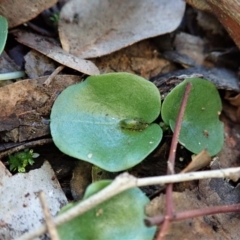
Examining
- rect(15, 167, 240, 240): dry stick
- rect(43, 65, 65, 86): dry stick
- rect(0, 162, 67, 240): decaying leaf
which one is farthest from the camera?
rect(43, 65, 65, 86): dry stick

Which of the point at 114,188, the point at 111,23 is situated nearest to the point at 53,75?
the point at 111,23

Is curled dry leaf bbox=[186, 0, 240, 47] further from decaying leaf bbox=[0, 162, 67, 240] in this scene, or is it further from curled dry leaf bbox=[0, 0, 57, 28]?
decaying leaf bbox=[0, 162, 67, 240]

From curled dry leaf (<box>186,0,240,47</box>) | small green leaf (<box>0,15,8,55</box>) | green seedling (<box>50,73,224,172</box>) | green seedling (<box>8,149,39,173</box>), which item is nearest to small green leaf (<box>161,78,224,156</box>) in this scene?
green seedling (<box>50,73,224,172</box>)

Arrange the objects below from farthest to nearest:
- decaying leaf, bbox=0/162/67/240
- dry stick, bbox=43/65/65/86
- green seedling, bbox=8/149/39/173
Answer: dry stick, bbox=43/65/65/86
green seedling, bbox=8/149/39/173
decaying leaf, bbox=0/162/67/240

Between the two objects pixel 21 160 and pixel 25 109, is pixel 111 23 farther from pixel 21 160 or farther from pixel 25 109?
pixel 21 160

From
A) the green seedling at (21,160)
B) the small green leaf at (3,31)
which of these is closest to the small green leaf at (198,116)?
the green seedling at (21,160)
